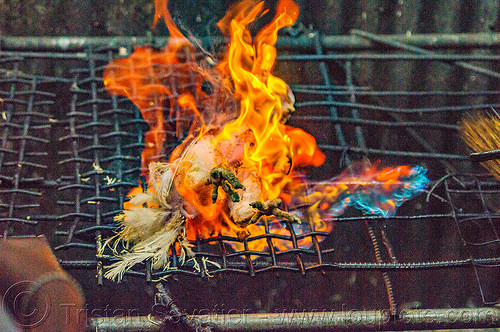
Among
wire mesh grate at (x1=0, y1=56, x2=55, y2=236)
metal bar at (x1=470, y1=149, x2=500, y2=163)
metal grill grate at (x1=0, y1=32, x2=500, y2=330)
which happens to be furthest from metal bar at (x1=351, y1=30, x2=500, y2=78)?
wire mesh grate at (x1=0, y1=56, x2=55, y2=236)

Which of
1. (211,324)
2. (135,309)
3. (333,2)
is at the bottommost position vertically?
(135,309)

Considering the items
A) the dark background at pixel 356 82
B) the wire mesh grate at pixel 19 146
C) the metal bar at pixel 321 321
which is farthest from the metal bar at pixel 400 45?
the wire mesh grate at pixel 19 146

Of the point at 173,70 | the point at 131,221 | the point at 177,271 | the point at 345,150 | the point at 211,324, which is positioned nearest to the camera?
the point at 211,324

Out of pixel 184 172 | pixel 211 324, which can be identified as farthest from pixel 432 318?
pixel 184 172

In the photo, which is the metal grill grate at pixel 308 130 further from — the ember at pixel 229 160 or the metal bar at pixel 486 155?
the metal bar at pixel 486 155

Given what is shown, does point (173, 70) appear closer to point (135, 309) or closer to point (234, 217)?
point (234, 217)

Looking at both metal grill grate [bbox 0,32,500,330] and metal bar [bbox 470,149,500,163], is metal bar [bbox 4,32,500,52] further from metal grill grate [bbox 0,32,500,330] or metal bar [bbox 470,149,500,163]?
metal bar [bbox 470,149,500,163]
